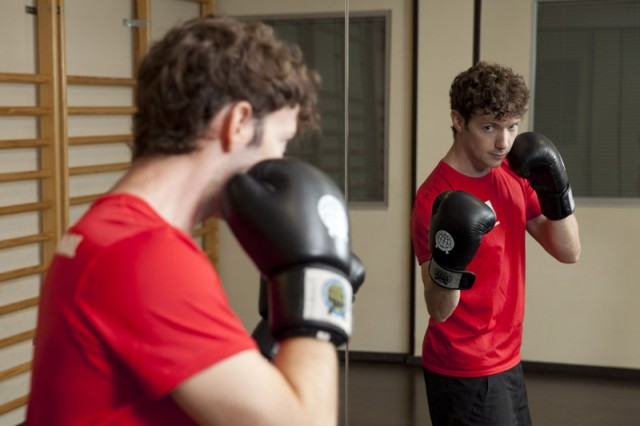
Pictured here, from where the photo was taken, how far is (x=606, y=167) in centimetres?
405

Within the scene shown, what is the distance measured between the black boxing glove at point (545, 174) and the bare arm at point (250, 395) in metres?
1.54

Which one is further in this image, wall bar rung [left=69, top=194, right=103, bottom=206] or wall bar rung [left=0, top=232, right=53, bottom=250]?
wall bar rung [left=69, top=194, right=103, bottom=206]

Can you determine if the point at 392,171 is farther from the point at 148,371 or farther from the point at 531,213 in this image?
the point at 148,371

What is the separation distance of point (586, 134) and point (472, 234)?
225 centimetres

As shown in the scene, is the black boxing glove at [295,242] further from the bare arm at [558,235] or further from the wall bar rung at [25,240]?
the wall bar rung at [25,240]

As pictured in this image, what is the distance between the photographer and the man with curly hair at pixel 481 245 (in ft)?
6.87

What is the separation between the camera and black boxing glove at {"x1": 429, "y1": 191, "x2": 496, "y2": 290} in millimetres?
2035

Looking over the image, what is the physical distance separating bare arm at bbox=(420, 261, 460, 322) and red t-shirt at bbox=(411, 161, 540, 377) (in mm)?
89

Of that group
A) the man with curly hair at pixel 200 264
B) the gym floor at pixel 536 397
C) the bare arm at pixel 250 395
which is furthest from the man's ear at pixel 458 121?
the gym floor at pixel 536 397

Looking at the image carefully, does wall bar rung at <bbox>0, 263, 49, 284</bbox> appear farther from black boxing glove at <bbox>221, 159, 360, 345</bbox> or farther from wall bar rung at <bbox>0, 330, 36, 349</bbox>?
black boxing glove at <bbox>221, 159, 360, 345</bbox>

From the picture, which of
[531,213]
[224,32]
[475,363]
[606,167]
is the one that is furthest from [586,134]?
[224,32]

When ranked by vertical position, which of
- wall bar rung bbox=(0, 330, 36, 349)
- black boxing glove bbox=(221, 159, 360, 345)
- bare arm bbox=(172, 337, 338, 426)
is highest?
black boxing glove bbox=(221, 159, 360, 345)

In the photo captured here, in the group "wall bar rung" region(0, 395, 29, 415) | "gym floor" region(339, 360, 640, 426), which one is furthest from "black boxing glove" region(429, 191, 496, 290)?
"wall bar rung" region(0, 395, 29, 415)

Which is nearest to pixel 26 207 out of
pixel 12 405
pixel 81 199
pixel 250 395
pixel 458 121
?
pixel 81 199
